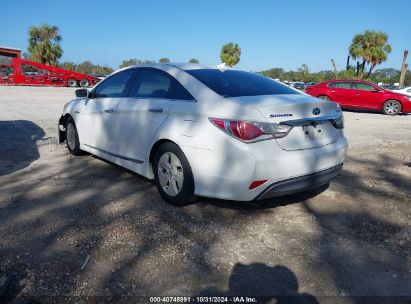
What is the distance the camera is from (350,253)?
3.21 m

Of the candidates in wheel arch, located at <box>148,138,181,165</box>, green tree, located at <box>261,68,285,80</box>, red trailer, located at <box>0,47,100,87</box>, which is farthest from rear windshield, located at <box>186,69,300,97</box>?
green tree, located at <box>261,68,285,80</box>

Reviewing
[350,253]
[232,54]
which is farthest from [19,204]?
[232,54]

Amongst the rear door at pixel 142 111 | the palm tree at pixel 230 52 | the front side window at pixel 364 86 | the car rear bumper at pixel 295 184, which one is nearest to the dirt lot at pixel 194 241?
the car rear bumper at pixel 295 184

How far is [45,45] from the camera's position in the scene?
48500 mm

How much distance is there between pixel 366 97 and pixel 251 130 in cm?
1364

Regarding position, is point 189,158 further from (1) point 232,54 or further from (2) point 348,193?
(1) point 232,54

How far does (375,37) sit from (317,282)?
44486 mm

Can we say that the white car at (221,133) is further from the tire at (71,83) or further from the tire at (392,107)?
the tire at (71,83)

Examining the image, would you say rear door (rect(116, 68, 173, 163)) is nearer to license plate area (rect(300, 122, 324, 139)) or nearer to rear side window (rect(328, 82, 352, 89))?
license plate area (rect(300, 122, 324, 139))

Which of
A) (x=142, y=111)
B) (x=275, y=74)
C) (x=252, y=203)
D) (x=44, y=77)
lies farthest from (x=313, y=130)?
(x=275, y=74)

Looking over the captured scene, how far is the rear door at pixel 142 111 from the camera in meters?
4.14

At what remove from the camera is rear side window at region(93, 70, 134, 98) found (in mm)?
4938

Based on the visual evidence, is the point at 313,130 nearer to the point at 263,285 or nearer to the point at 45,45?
the point at 263,285

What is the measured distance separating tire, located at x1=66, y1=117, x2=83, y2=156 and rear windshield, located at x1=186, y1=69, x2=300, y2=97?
8.73 feet
